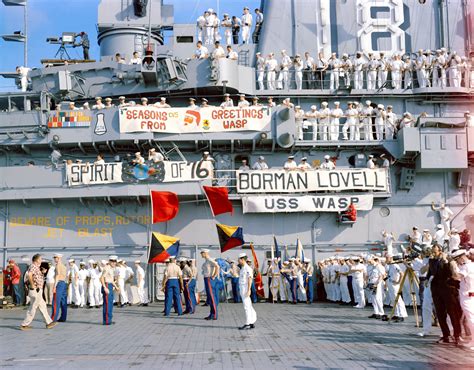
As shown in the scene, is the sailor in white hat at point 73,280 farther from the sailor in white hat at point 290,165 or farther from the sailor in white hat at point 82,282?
the sailor in white hat at point 290,165

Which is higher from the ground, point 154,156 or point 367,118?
point 367,118

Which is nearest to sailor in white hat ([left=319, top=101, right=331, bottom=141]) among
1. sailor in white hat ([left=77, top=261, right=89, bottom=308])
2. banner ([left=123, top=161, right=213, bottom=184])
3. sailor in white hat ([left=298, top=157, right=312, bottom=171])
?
sailor in white hat ([left=298, top=157, right=312, bottom=171])

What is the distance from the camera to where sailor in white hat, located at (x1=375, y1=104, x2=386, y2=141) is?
18109mm

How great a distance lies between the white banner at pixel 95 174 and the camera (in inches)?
674

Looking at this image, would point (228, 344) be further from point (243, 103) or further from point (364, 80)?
point (364, 80)

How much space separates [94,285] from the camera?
17078mm

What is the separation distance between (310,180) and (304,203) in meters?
0.71

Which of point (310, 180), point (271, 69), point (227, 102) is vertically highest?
point (271, 69)

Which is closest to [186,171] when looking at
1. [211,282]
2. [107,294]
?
[211,282]

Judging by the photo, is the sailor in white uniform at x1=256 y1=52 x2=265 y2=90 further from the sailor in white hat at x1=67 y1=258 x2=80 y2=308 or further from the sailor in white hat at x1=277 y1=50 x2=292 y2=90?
the sailor in white hat at x1=67 y1=258 x2=80 y2=308

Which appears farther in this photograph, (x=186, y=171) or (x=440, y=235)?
(x=186, y=171)

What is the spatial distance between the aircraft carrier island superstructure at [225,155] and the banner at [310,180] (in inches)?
1.3

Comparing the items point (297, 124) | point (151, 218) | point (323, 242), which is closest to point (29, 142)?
point (151, 218)

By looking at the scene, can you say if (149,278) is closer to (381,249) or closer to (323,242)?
(323,242)
